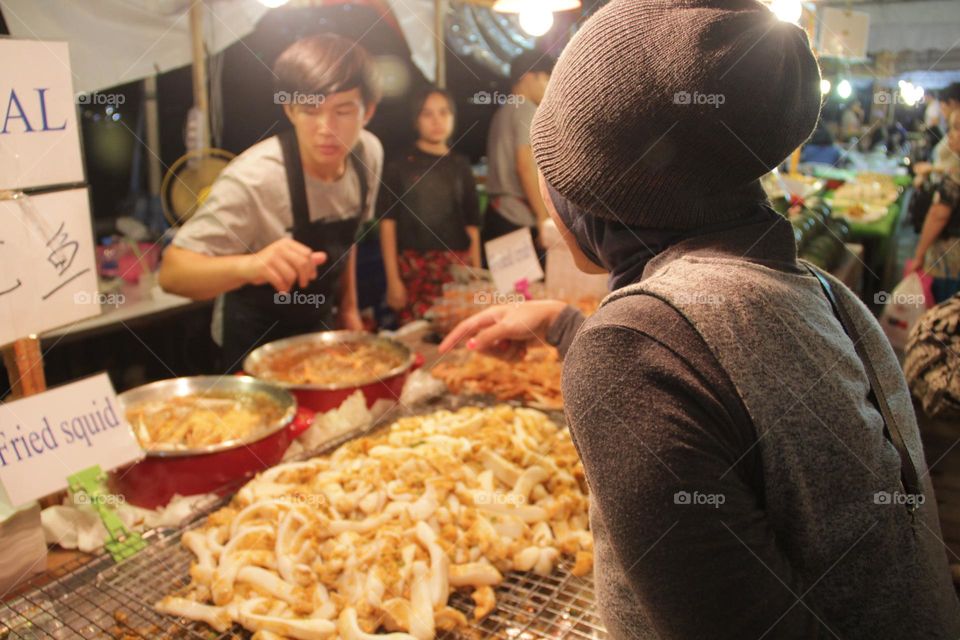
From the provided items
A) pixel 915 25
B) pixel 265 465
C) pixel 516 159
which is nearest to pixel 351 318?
pixel 265 465

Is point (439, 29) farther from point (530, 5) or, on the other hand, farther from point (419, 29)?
point (530, 5)

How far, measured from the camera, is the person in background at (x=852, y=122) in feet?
34.9

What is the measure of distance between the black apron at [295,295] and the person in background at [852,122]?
9461 millimetres

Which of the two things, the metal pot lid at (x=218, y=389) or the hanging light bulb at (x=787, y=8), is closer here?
the metal pot lid at (x=218, y=389)

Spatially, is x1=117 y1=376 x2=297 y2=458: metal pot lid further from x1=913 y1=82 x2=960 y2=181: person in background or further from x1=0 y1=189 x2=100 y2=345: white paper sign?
x1=913 y1=82 x2=960 y2=181: person in background

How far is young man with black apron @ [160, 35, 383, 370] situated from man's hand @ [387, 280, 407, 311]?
116 centimetres

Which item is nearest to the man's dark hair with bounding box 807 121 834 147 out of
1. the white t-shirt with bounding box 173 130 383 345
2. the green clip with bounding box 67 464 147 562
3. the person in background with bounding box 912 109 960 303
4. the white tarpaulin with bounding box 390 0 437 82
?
the person in background with bounding box 912 109 960 303

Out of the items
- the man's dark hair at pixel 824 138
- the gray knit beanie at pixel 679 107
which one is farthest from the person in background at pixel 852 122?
the gray knit beanie at pixel 679 107

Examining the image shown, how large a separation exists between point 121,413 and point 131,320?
2.48 m

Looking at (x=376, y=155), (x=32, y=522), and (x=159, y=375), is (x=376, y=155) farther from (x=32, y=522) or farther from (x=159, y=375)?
(x=32, y=522)

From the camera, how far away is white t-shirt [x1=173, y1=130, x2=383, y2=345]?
302 centimetres

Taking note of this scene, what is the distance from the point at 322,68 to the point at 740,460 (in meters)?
2.80

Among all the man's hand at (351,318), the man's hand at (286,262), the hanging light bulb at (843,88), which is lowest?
the man's hand at (351,318)

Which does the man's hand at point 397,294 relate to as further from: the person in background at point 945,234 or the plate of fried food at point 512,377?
the person in background at point 945,234
